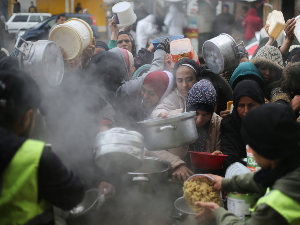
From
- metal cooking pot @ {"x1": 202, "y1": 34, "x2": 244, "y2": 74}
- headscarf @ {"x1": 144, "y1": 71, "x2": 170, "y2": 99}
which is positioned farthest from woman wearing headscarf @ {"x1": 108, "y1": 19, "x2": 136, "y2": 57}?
metal cooking pot @ {"x1": 202, "y1": 34, "x2": 244, "y2": 74}

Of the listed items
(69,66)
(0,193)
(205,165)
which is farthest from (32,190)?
(69,66)

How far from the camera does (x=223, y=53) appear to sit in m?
3.12

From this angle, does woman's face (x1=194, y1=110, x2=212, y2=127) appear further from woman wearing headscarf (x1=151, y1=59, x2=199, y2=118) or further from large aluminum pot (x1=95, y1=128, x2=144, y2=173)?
large aluminum pot (x1=95, y1=128, x2=144, y2=173)

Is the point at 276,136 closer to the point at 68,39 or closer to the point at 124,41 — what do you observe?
the point at 68,39

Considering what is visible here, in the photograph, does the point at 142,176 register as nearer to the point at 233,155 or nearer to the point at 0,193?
the point at 233,155

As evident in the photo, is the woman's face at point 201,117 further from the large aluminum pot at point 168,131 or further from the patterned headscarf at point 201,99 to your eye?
the large aluminum pot at point 168,131

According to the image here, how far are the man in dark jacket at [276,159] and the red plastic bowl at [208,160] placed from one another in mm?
627

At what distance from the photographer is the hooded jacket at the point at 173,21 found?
8.09 metres

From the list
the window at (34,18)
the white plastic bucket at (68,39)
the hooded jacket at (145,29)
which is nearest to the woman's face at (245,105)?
the white plastic bucket at (68,39)

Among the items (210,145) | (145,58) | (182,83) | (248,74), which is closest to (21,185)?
(210,145)

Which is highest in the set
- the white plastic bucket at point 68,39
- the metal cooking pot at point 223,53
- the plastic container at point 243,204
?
the white plastic bucket at point 68,39

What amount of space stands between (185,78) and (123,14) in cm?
211

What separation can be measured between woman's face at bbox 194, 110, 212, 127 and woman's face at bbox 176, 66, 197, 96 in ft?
1.89

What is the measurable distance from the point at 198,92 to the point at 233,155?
0.69 m
